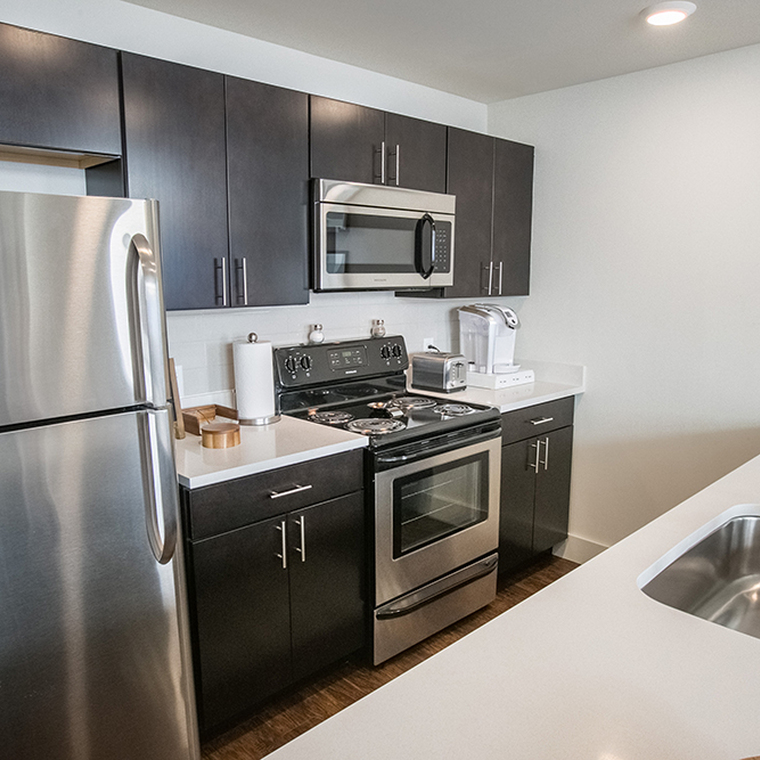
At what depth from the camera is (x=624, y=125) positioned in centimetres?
312

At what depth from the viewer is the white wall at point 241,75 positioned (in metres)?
2.17

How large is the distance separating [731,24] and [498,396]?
1709mm

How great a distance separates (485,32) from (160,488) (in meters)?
2.05

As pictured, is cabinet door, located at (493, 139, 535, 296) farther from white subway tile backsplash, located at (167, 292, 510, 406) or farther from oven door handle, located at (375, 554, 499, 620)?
oven door handle, located at (375, 554, 499, 620)

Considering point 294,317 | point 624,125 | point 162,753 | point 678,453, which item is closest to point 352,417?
point 294,317

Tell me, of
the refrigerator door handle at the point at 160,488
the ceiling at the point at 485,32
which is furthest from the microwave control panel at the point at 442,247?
the refrigerator door handle at the point at 160,488

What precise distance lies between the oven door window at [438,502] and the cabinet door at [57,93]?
4.99ft

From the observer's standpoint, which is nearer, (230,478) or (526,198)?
(230,478)

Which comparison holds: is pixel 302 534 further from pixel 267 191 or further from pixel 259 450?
pixel 267 191

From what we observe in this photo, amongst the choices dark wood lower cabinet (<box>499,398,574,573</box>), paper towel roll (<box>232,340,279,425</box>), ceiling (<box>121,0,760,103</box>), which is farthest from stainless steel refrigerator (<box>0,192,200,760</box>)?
dark wood lower cabinet (<box>499,398,574,573</box>)

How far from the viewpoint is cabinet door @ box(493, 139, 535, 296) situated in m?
3.33

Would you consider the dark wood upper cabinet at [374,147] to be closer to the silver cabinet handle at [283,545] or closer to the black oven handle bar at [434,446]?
the black oven handle bar at [434,446]

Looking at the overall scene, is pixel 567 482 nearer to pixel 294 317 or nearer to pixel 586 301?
pixel 586 301

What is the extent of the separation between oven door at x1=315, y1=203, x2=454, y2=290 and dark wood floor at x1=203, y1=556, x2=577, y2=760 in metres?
1.49
